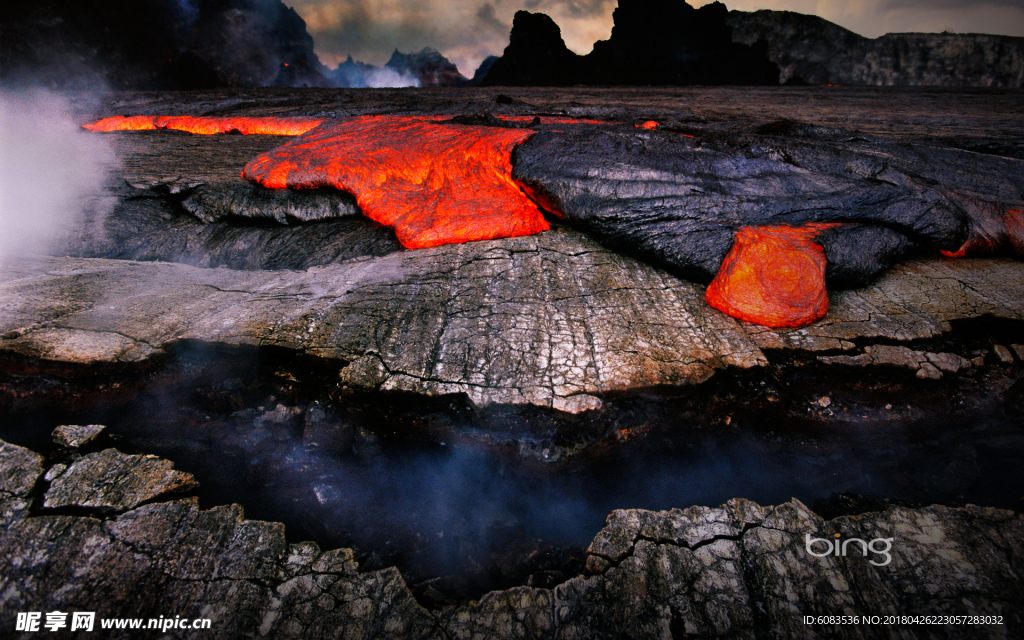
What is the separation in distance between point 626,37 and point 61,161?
23.1m

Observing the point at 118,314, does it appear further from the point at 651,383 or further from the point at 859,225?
the point at 859,225

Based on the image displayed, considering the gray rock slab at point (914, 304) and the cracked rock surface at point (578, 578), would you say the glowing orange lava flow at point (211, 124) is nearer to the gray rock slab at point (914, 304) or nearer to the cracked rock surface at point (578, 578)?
the cracked rock surface at point (578, 578)

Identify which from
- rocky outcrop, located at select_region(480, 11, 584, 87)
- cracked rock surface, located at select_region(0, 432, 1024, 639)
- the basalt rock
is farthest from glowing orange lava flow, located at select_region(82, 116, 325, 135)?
rocky outcrop, located at select_region(480, 11, 584, 87)

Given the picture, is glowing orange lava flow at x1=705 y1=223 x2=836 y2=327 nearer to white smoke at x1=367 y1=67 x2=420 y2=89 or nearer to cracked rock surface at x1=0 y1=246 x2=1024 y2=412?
cracked rock surface at x1=0 y1=246 x2=1024 y2=412

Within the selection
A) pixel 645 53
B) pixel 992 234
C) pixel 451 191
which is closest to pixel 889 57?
pixel 645 53

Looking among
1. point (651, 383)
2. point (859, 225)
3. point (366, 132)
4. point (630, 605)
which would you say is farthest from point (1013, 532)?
point (366, 132)

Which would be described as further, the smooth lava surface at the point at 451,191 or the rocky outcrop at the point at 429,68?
the rocky outcrop at the point at 429,68

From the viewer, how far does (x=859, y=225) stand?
2131mm

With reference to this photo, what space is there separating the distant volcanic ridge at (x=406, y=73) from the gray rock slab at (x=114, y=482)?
32.6 meters

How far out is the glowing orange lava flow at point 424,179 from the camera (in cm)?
244

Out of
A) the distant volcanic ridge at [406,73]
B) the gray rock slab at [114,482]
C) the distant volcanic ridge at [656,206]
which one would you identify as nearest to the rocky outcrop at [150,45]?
the distant volcanic ridge at [406,73]

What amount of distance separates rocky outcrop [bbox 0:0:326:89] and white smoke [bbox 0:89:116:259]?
15.5 m

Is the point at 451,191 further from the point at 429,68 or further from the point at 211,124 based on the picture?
the point at 429,68

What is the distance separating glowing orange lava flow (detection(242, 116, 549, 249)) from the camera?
2.44 meters
